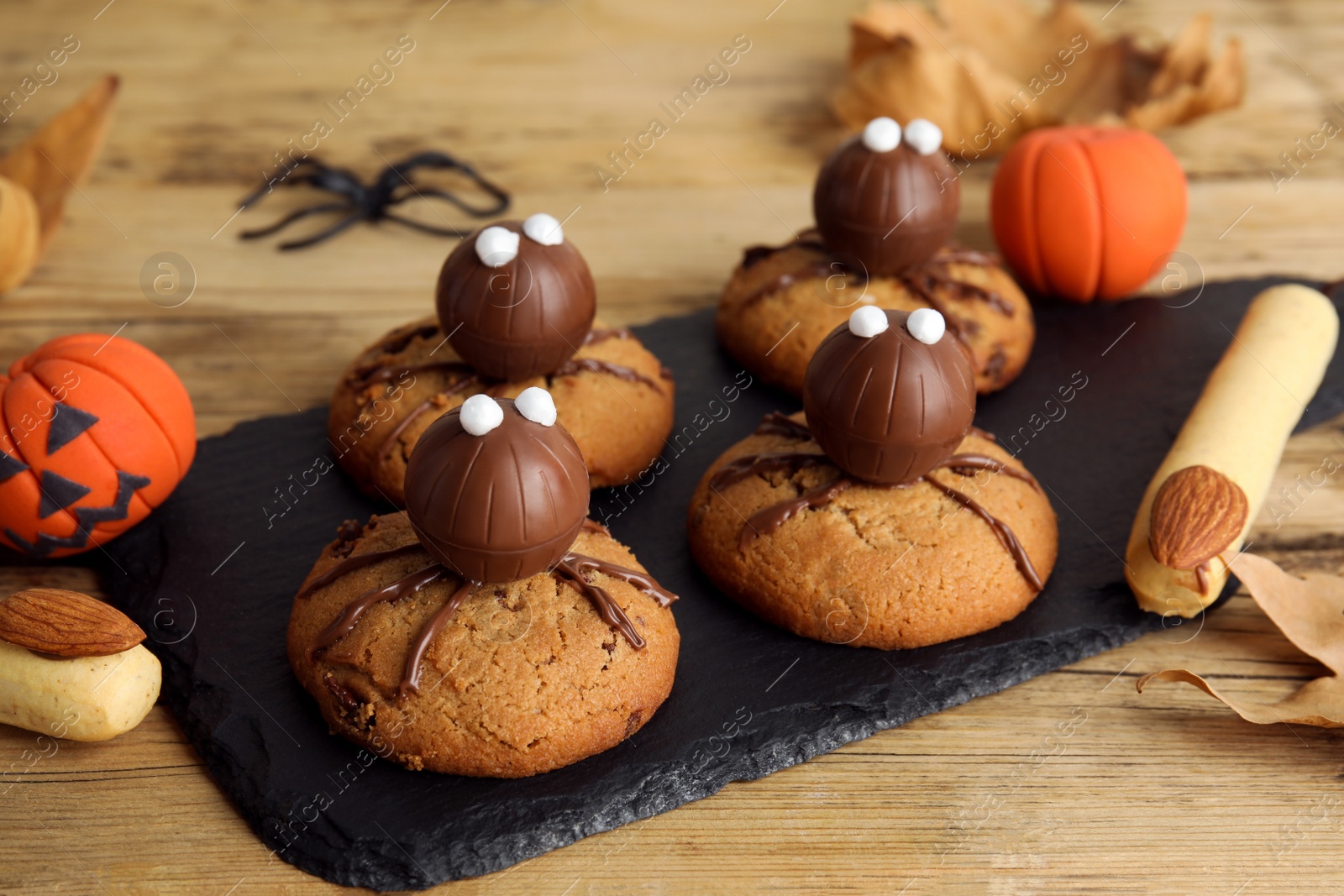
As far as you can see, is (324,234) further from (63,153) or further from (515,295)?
(515,295)

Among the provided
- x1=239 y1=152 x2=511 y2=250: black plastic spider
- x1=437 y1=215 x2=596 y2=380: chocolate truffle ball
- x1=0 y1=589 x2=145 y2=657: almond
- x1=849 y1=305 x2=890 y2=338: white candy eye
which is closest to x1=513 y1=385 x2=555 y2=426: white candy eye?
x1=437 y1=215 x2=596 y2=380: chocolate truffle ball

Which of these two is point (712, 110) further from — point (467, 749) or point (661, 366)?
point (467, 749)

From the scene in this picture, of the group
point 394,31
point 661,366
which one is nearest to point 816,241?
point 661,366

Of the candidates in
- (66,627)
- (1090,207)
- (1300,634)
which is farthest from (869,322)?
(66,627)

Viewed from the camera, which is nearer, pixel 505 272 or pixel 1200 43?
pixel 505 272

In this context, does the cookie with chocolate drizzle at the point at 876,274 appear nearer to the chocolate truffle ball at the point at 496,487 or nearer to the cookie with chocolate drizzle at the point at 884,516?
the cookie with chocolate drizzle at the point at 884,516

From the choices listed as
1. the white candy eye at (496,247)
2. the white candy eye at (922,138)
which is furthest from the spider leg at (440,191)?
the white candy eye at (922,138)

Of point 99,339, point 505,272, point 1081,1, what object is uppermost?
point 99,339
